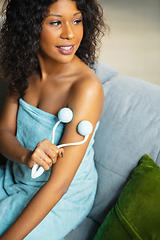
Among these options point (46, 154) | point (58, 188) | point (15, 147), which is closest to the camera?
point (46, 154)

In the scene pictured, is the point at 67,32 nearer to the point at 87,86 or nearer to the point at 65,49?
the point at 65,49

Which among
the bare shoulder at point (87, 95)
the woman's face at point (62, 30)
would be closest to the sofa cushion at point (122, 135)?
the bare shoulder at point (87, 95)

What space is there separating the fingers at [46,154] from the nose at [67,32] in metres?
0.41

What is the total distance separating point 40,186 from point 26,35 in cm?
62

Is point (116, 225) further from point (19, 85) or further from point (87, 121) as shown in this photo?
point (19, 85)

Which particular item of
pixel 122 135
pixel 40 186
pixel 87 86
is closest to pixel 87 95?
pixel 87 86

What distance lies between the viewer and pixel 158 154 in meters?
1.06

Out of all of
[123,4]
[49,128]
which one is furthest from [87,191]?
[123,4]

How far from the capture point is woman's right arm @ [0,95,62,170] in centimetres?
79

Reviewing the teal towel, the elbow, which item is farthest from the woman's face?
the elbow

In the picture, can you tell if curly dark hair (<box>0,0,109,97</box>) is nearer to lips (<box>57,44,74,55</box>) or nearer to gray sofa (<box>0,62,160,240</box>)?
lips (<box>57,44,74,55</box>)

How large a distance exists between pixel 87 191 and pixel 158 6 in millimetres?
4337

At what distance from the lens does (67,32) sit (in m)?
0.94

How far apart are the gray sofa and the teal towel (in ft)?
0.18
